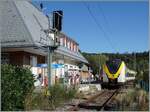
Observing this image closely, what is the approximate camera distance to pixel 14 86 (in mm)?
→ 13102

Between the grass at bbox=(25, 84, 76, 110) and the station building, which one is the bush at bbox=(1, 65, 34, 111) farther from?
the station building

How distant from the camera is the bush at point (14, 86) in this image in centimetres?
1255

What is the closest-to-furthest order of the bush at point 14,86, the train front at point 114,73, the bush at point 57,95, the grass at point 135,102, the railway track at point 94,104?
the bush at point 14,86, the grass at point 135,102, the railway track at point 94,104, the bush at point 57,95, the train front at point 114,73

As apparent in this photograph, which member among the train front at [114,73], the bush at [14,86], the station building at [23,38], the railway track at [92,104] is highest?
the station building at [23,38]

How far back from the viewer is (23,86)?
1409cm

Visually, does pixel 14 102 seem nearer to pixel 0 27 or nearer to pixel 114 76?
pixel 0 27

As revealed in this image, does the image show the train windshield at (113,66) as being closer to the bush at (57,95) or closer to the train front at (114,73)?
the train front at (114,73)

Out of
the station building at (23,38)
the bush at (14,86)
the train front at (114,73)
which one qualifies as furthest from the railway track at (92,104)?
the train front at (114,73)

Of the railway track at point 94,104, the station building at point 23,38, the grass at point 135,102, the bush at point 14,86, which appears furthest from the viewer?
the station building at point 23,38

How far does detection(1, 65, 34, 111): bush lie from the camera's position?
41.2 ft

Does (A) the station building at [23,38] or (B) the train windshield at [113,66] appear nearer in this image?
(A) the station building at [23,38]

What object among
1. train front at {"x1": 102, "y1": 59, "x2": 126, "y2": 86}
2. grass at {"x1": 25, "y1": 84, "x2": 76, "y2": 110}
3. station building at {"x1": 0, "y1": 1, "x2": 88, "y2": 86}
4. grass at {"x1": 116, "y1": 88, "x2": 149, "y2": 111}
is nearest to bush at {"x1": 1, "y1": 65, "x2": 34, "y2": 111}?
grass at {"x1": 25, "y1": 84, "x2": 76, "y2": 110}

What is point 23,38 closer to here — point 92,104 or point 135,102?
point 92,104

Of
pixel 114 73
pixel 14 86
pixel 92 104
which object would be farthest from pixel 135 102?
pixel 114 73
